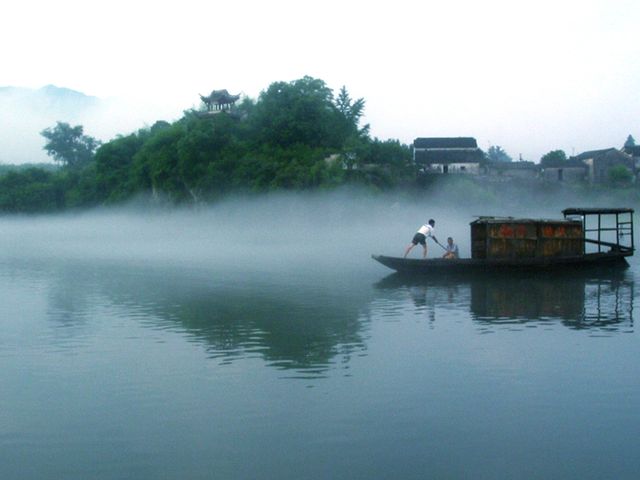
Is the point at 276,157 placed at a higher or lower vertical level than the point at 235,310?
higher

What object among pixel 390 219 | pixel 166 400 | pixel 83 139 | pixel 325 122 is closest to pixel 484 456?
pixel 166 400

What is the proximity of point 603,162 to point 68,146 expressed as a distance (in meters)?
83.4

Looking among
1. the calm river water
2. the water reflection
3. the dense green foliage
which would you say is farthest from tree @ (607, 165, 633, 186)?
the water reflection

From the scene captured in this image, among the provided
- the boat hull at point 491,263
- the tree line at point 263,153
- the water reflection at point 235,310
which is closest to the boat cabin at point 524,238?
the boat hull at point 491,263

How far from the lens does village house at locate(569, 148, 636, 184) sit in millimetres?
81625

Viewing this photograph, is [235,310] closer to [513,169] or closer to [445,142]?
[445,142]

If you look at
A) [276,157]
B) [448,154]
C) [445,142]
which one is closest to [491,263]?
[276,157]

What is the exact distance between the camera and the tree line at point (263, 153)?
62.5m

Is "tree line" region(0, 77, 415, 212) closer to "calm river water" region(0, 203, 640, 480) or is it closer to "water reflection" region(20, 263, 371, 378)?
"water reflection" region(20, 263, 371, 378)

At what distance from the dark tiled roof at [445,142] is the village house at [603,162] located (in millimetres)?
13737

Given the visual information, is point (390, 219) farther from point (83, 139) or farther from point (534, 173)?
point (83, 139)

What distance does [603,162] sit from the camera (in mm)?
82125

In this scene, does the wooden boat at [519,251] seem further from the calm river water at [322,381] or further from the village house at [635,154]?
the village house at [635,154]

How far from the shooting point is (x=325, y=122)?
69.6 metres
